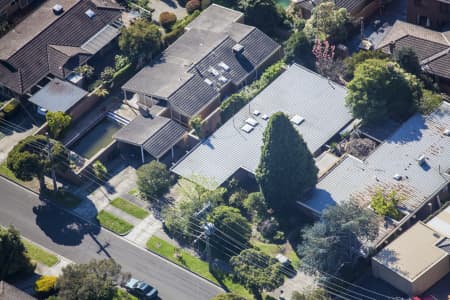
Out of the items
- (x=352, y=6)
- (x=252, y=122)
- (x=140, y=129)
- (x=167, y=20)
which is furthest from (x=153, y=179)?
(x=352, y=6)

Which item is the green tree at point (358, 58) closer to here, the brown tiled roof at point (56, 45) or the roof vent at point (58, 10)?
the brown tiled roof at point (56, 45)

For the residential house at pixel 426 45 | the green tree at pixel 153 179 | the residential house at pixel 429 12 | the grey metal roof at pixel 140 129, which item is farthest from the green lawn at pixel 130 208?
the residential house at pixel 429 12

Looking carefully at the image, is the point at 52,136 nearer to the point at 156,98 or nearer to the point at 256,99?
the point at 156,98

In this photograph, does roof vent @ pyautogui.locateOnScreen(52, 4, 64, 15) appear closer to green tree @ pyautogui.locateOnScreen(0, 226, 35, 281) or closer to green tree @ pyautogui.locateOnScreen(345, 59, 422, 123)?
green tree @ pyautogui.locateOnScreen(0, 226, 35, 281)

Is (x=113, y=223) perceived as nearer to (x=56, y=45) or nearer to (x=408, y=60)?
(x=56, y=45)

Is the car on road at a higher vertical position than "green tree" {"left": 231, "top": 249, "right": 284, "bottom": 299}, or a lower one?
lower

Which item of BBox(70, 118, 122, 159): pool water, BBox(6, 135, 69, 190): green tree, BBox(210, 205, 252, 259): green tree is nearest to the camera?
BBox(210, 205, 252, 259): green tree

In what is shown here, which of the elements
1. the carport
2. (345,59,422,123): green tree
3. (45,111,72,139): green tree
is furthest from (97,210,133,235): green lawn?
(345,59,422,123): green tree
